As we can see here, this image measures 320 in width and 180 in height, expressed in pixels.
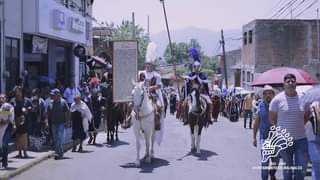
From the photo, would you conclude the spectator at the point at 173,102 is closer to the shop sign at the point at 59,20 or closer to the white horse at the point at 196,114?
the shop sign at the point at 59,20

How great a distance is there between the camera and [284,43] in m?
51.9

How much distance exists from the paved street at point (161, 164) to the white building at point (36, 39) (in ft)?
15.3

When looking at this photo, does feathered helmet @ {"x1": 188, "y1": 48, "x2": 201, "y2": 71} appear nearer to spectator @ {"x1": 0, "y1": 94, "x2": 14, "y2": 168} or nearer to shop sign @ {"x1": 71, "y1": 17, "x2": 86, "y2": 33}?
spectator @ {"x1": 0, "y1": 94, "x2": 14, "y2": 168}

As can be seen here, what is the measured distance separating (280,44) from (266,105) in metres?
40.9

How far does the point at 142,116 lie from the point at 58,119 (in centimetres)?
297

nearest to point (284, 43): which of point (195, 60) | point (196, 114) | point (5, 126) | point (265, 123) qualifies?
point (195, 60)

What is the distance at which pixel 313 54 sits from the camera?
170 ft

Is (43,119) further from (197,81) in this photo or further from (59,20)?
(59,20)

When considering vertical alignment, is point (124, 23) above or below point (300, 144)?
above

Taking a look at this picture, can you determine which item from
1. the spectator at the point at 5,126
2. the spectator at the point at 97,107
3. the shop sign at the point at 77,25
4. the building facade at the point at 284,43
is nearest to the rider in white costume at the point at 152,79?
the spectator at the point at 5,126

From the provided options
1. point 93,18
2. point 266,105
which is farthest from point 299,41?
point 266,105

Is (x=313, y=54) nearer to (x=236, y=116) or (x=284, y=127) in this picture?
(x=236, y=116)

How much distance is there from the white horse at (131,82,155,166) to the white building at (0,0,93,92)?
6650 mm

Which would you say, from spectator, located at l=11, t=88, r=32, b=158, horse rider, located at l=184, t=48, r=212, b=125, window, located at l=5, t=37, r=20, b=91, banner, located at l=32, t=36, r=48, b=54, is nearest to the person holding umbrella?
horse rider, located at l=184, t=48, r=212, b=125
